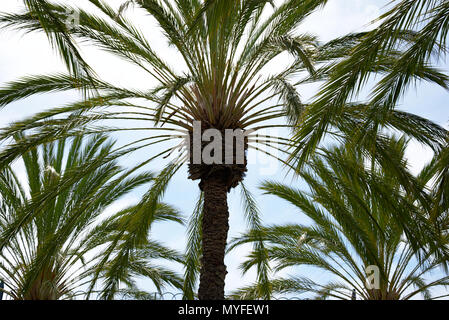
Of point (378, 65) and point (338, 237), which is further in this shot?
point (338, 237)

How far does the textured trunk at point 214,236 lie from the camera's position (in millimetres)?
9109

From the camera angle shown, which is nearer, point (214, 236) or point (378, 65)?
point (378, 65)

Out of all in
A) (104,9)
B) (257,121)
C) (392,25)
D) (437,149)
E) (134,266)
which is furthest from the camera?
(134,266)

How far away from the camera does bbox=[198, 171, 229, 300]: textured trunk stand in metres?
9.11

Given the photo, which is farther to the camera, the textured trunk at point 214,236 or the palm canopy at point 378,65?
the textured trunk at point 214,236

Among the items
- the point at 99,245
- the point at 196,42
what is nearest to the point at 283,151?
the point at 196,42

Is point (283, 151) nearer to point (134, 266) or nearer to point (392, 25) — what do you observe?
point (392, 25)

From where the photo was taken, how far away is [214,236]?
30.9 feet

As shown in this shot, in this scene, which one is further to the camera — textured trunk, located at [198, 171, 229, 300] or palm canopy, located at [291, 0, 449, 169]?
textured trunk, located at [198, 171, 229, 300]

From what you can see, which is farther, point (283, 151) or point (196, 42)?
point (283, 151)
